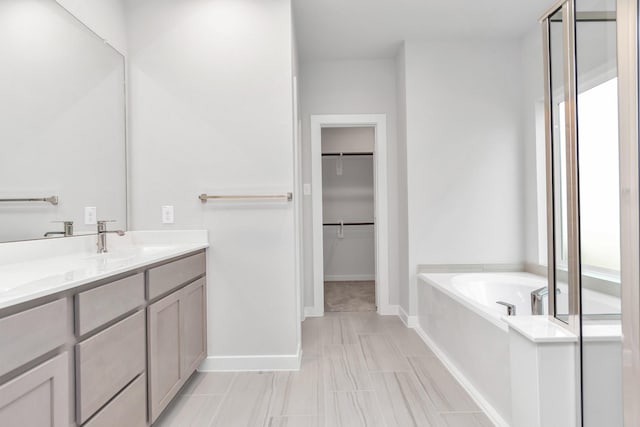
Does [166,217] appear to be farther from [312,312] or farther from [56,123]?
[312,312]

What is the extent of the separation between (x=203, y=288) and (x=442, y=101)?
2.57 m

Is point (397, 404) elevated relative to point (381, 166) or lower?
lower

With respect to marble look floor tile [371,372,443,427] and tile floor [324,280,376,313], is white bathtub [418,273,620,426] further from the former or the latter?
tile floor [324,280,376,313]

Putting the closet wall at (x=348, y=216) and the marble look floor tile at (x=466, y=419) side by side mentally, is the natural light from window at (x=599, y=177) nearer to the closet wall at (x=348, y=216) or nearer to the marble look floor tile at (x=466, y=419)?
the marble look floor tile at (x=466, y=419)

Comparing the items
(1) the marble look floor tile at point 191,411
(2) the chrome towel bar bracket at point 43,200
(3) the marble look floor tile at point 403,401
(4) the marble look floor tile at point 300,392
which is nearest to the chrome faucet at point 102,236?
(2) the chrome towel bar bracket at point 43,200

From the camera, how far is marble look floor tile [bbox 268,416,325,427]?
172 cm

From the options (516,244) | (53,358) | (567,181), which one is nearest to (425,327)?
(516,244)

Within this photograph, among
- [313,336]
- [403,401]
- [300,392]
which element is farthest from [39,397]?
[313,336]

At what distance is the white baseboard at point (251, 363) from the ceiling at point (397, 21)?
2.52 m

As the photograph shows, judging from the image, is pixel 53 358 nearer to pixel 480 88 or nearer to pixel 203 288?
pixel 203 288

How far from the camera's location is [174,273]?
1.84 metres

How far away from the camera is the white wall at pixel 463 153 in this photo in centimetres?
324

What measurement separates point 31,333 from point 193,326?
1227mm

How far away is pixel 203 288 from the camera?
228 centimetres
